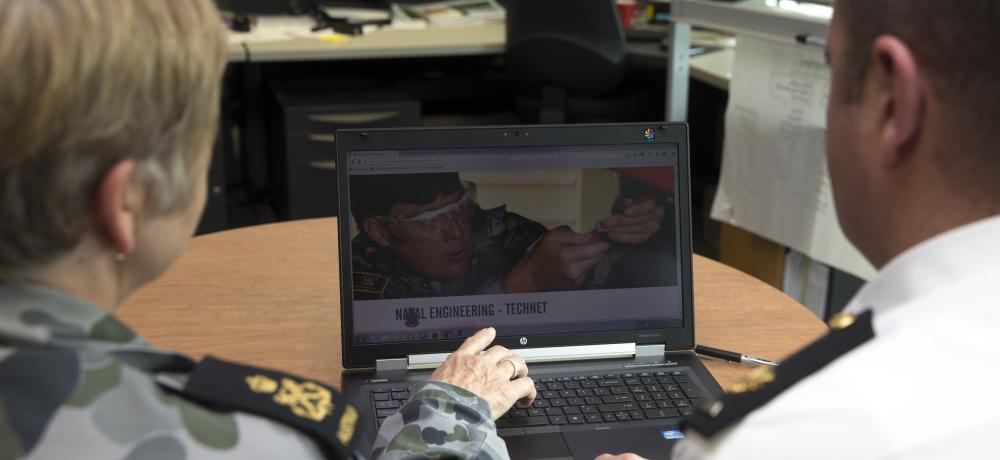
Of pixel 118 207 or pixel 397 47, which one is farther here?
pixel 397 47

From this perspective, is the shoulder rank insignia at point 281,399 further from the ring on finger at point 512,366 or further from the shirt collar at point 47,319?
the ring on finger at point 512,366

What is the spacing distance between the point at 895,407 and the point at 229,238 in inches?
50.6

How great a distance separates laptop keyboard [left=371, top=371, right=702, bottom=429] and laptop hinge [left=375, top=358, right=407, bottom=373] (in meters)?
0.04

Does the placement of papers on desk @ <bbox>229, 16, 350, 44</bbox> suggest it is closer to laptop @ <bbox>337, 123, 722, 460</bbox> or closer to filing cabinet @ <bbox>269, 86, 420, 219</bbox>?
filing cabinet @ <bbox>269, 86, 420, 219</bbox>

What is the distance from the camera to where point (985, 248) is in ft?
2.14

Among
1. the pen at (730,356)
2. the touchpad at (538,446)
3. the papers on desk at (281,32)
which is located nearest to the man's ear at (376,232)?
the touchpad at (538,446)

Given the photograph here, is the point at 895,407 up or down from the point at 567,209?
up

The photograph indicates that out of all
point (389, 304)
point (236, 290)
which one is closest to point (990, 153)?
point (389, 304)

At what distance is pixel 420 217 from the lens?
127 cm

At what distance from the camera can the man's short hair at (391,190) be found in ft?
4.15

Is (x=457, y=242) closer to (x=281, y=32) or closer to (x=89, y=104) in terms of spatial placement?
(x=89, y=104)

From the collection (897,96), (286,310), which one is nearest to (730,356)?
(286,310)

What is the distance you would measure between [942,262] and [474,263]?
2.25ft

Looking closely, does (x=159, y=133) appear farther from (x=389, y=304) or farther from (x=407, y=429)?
(x=389, y=304)
